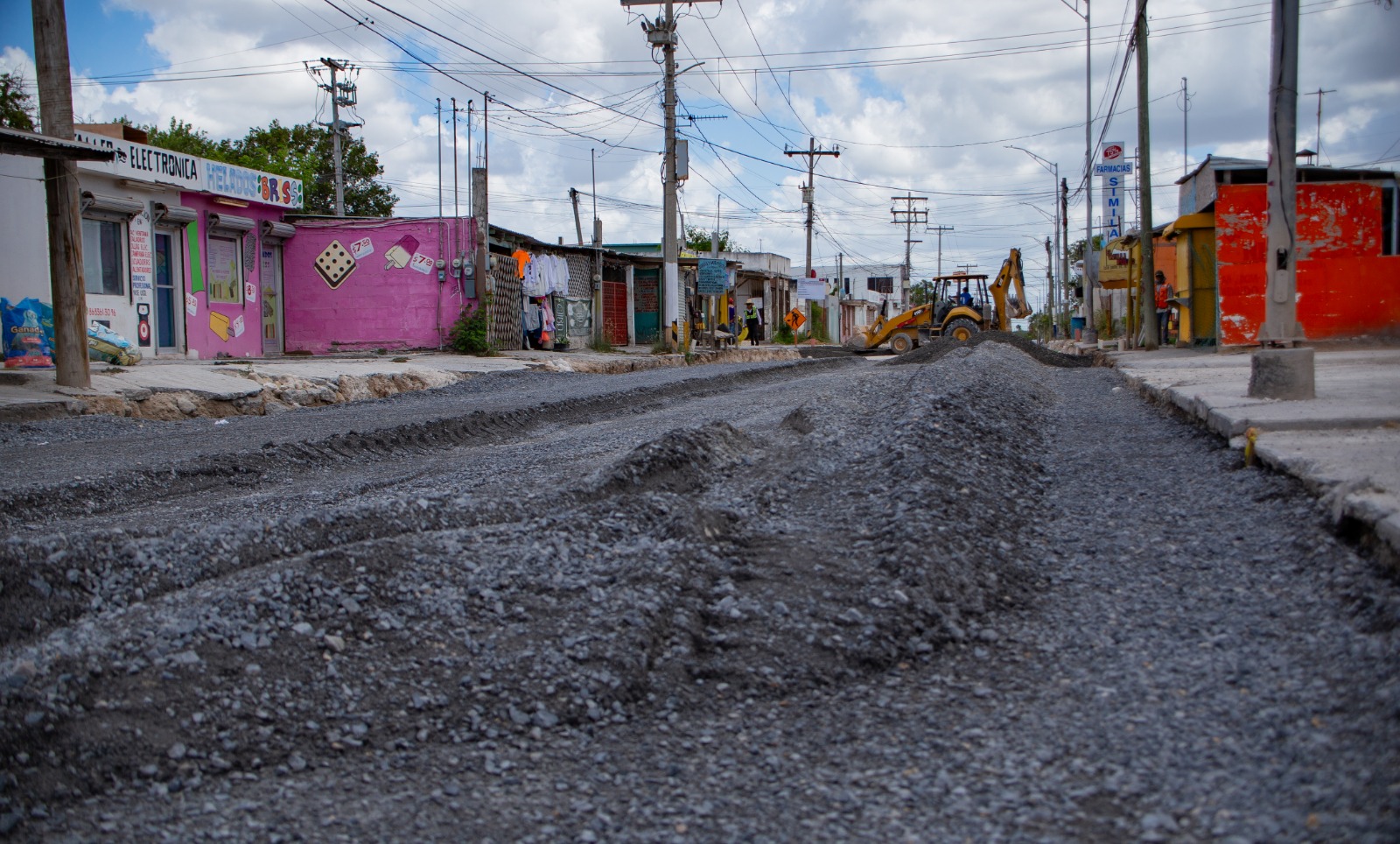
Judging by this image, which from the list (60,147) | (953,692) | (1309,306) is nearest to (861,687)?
(953,692)

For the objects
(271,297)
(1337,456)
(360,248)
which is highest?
(360,248)

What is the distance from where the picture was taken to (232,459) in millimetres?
7391

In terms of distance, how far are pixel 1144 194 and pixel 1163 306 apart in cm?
314

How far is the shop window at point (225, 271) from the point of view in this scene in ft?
65.3

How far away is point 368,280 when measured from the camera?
23.8m

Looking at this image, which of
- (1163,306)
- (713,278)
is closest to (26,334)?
(713,278)

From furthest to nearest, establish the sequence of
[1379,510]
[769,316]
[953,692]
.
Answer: [769,316]
[1379,510]
[953,692]

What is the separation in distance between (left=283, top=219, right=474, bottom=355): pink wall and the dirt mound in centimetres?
1028

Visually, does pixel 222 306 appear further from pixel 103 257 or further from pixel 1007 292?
pixel 1007 292

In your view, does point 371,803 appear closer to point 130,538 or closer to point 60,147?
point 130,538

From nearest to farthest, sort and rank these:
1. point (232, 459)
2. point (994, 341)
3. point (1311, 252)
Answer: point (232, 459) < point (1311, 252) < point (994, 341)

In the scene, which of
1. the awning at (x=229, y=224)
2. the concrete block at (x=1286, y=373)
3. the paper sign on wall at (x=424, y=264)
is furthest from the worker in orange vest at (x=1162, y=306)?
the awning at (x=229, y=224)

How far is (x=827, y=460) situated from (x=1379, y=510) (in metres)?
3.12

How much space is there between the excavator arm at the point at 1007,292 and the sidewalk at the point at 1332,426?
17.0m
